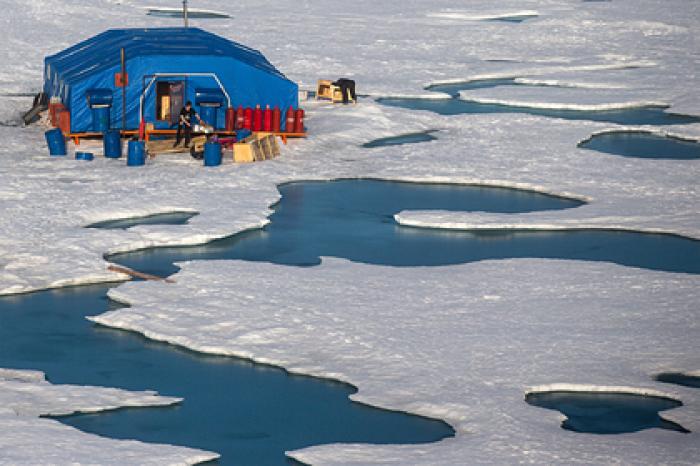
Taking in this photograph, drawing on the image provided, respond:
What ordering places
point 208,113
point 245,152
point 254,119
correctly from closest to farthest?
point 245,152 → point 208,113 → point 254,119

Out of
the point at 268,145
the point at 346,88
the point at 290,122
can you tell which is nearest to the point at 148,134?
the point at 268,145

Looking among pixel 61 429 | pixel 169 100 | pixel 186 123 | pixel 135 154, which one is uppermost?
pixel 169 100

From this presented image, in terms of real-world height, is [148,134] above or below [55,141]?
above

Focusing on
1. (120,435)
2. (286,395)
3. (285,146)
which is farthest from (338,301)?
(285,146)

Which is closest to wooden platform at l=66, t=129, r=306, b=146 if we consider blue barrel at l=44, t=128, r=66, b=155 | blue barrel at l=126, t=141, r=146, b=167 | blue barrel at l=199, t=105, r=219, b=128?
blue barrel at l=199, t=105, r=219, b=128

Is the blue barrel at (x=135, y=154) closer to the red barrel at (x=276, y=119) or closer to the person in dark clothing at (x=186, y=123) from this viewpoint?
the person in dark clothing at (x=186, y=123)

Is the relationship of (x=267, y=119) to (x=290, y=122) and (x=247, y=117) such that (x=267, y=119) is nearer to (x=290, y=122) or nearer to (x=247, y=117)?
(x=247, y=117)

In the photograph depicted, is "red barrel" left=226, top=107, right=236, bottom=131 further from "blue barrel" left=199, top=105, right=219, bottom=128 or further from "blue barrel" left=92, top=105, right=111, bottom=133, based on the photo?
"blue barrel" left=92, top=105, right=111, bottom=133
